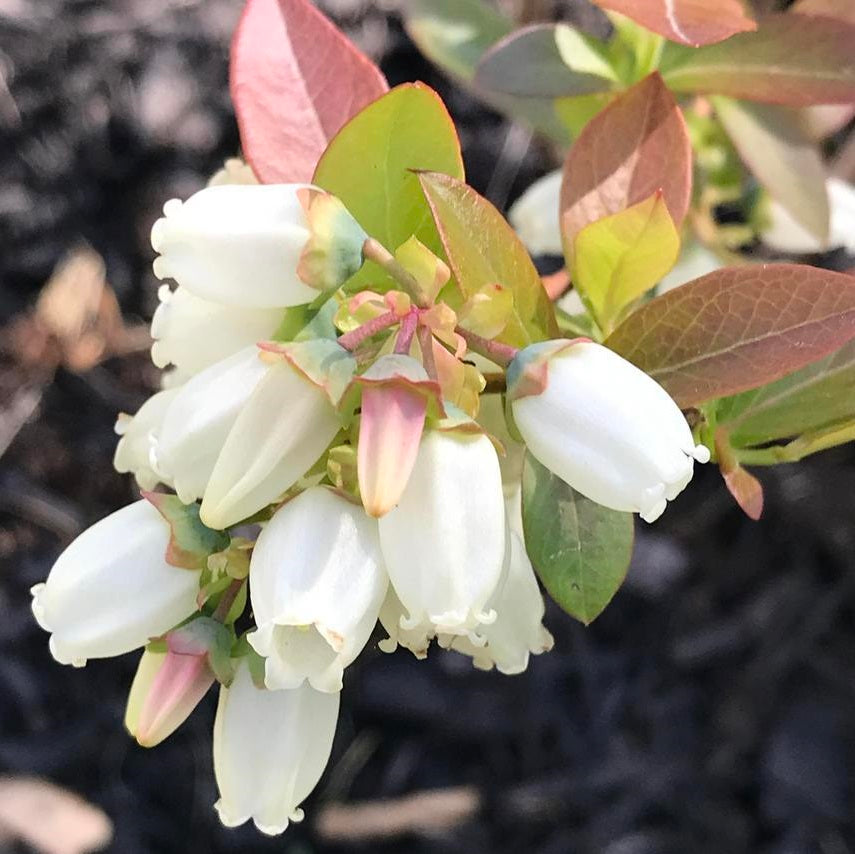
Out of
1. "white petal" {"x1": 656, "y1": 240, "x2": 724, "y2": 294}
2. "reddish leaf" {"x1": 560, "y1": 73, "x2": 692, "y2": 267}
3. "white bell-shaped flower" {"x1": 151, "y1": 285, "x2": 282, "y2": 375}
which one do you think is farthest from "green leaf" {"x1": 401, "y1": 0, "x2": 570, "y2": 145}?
"white bell-shaped flower" {"x1": 151, "y1": 285, "x2": 282, "y2": 375}

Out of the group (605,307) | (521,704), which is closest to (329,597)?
(605,307)

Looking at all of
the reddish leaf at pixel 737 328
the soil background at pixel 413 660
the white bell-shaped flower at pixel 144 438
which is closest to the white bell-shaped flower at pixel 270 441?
the white bell-shaped flower at pixel 144 438

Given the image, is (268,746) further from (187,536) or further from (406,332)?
(406,332)

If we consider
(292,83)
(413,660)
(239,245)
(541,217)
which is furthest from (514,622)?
(413,660)

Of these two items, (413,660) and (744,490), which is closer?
(744,490)

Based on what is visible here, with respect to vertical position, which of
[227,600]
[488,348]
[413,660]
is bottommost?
[413,660]

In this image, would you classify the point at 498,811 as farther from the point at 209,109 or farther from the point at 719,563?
the point at 209,109
